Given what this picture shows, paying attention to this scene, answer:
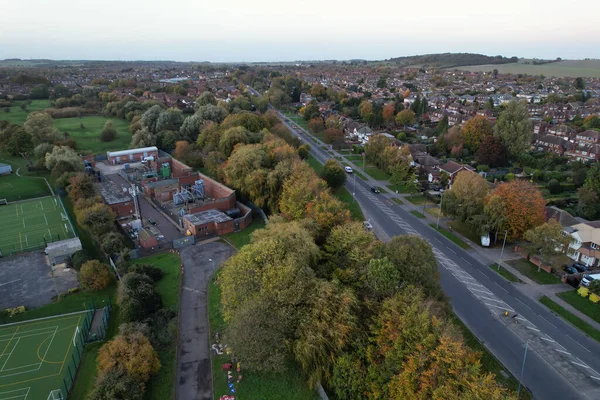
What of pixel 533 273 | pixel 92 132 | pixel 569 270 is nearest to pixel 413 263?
pixel 533 273

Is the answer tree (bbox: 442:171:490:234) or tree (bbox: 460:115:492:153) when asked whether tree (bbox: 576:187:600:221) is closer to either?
tree (bbox: 442:171:490:234)

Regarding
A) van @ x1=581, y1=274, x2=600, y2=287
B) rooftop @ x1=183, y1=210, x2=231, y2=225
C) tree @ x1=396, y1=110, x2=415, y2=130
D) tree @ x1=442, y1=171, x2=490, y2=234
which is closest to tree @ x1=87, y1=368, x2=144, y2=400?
rooftop @ x1=183, y1=210, x2=231, y2=225

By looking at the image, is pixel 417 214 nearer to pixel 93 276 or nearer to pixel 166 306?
pixel 166 306

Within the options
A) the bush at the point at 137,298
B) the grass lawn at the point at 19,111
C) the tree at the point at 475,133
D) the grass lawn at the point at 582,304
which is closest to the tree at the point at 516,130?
the tree at the point at 475,133

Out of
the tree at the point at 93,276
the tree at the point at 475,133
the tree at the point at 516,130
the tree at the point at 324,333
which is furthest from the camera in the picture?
the tree at the point at 475,133

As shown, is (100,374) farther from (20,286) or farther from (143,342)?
(20,286)

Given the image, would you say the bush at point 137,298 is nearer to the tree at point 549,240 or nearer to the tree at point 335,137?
the tree at point 549,240

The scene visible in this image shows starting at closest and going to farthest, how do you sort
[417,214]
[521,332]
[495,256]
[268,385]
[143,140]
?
[268,385], [521,332], [495,256], [417,214], [143,140]
